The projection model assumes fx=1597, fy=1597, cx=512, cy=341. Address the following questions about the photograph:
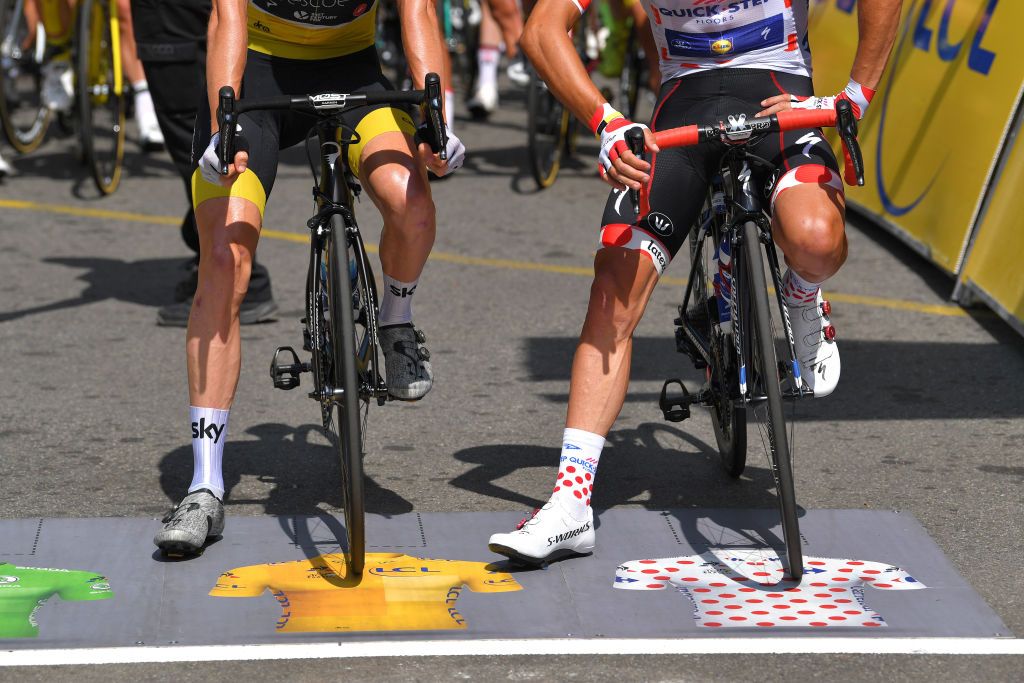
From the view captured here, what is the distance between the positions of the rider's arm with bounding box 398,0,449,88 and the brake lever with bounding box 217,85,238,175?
0.63 meters

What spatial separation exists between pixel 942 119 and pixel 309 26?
14.4ft

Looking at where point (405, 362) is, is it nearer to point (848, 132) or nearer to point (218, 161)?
point (218, 161)

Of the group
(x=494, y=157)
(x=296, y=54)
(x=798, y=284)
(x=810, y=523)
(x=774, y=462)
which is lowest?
(x=494, y=157)

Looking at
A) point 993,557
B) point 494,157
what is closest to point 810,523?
point 993,557

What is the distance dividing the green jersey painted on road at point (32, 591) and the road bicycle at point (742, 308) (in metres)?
1.81

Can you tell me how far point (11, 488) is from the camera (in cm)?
518

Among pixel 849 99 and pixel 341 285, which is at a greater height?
pixel 849 99

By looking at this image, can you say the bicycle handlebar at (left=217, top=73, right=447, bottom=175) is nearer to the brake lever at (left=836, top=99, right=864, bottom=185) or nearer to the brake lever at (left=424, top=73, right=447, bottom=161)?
the brake lever at (left=424, top=73, right=447, bottom=161)

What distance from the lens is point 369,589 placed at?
4367 millimetres

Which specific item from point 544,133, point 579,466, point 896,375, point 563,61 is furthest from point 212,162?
point 544,133

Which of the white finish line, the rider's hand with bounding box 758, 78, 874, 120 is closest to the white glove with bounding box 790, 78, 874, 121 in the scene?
the rider's hand with bounding box 758, 78, 874, 120

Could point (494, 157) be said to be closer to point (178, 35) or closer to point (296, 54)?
point (178, 35)

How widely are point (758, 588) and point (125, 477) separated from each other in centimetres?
219

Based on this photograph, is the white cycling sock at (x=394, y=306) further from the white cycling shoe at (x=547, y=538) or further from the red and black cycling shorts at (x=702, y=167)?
the white cycling shoe at (x=547, y=538)
